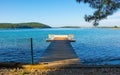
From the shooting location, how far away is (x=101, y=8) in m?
9.62

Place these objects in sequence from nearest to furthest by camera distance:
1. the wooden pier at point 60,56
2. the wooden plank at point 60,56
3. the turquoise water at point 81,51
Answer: the wooden pier at point 60,56 → the wooden plank at point 60,56 → the turquoise water at point 81,51

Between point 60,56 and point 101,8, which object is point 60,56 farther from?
point 101,8

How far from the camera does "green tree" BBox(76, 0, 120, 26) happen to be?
30.9 feet

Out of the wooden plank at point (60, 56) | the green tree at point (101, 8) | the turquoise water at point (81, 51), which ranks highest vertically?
the green tree at point (101, 8)

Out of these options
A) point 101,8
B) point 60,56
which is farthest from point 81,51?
point 101,8

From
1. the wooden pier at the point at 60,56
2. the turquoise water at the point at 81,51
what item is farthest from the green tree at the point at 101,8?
the turquoise water at the point at 81,51

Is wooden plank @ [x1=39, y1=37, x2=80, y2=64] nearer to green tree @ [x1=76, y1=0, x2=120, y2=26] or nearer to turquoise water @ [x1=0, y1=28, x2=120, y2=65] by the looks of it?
turquoise water @ [x1=0, y1=28, x2=120, y2=65]

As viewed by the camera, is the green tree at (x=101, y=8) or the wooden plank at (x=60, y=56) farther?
the wooden plank at (x=60, y=56)

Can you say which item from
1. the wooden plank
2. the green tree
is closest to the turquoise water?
the wooden plank

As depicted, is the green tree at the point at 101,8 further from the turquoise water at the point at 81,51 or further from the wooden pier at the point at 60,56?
the turquoise water at the point at 81,51

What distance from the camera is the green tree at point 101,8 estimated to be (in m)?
9.42

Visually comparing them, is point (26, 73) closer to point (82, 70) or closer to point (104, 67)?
point (82, 70)

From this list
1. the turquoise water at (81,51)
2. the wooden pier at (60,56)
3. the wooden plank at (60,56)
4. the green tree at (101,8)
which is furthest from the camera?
the turquoise water at (81,51)

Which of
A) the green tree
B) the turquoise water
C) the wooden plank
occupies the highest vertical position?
the green tree
